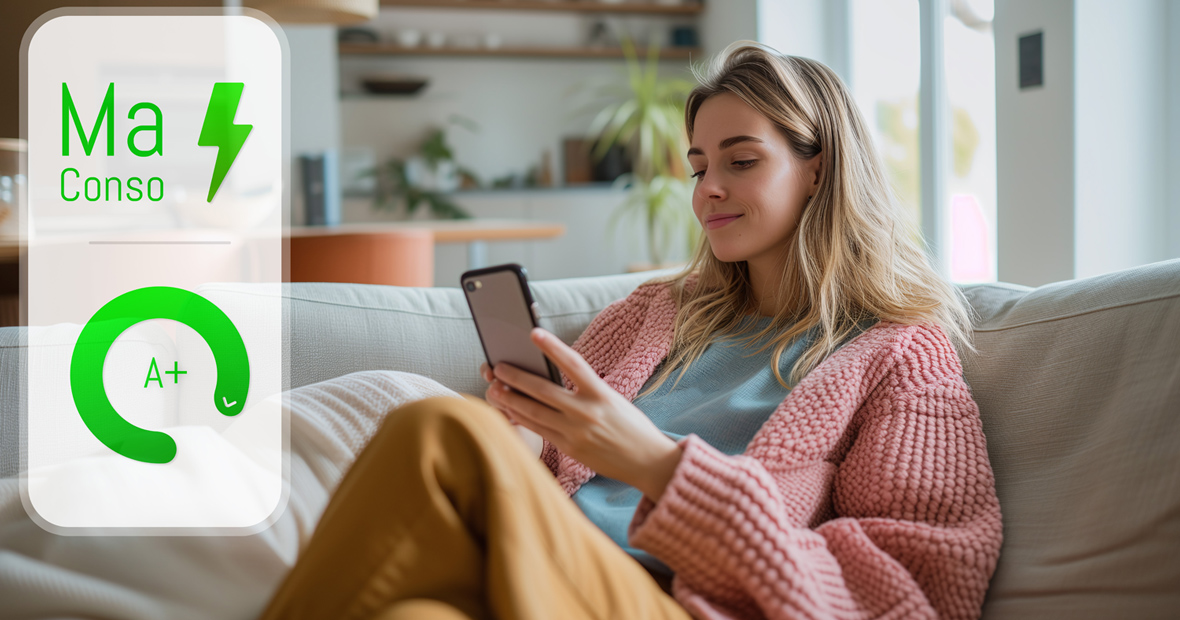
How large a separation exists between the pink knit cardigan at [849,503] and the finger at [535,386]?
0.15 m

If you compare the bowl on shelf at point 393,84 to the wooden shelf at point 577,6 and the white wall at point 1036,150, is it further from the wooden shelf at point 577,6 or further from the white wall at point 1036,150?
the white wall at point 1036,150

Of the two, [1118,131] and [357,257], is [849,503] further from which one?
[357,257]

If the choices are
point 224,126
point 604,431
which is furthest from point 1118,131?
point 224,126

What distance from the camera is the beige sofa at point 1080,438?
0.90 meters

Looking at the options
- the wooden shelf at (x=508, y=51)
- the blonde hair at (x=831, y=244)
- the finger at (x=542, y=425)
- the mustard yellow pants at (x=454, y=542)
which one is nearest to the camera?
the mustard yellow pants at (x=454, y=542)

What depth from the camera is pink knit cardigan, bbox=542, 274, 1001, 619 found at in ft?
2.85

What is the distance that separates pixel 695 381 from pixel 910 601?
1.70 ft

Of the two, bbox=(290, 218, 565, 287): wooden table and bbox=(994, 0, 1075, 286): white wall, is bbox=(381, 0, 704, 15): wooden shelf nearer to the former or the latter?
bbox=(290, 218, 565, 287): wooden table

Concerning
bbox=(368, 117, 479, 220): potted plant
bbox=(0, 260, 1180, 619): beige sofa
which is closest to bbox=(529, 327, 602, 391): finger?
bbox=(0, 260, 1180, 619): beige sofa

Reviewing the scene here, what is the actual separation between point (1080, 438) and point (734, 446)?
0.44 m

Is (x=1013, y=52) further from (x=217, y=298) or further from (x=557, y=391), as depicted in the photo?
(x=217, y=298)

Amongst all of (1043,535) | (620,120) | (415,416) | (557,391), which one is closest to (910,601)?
(1043,535)

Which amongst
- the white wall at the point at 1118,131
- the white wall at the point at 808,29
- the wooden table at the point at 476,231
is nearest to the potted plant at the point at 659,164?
the white wall at the point at 808,29

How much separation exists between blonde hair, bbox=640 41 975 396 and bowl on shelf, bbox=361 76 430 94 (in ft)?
12.2
